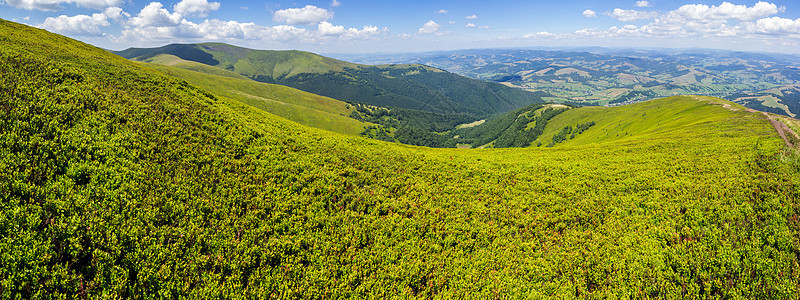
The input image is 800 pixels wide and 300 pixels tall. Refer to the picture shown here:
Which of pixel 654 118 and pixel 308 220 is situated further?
pixel 654 118

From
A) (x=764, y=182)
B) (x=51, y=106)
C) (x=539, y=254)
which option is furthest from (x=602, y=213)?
(x=51, y=106)

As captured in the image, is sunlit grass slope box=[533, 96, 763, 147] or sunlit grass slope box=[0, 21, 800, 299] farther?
sunlit grass slope box=[533, 96, 763, 147]

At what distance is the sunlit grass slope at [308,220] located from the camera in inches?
475

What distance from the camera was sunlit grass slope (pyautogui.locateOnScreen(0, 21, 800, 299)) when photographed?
12.1 meters

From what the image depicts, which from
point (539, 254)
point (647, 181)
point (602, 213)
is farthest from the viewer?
point (647, 181)

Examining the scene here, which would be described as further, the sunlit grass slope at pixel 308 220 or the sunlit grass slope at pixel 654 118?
the sunlit grass slope at pixel 654 118

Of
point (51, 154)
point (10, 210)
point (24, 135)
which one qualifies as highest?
point (24, 135)

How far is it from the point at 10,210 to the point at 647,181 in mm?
44081

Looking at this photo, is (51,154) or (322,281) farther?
(51,154)

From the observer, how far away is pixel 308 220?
18031 mm

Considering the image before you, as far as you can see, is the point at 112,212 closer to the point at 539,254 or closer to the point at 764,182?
the point at 539,254

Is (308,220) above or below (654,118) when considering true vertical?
above

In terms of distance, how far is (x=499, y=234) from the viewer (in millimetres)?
19797

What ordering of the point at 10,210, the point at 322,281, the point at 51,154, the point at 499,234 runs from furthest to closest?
the point at 499,234, the point at 51,154, the point at 322,281, the point at 10,210
